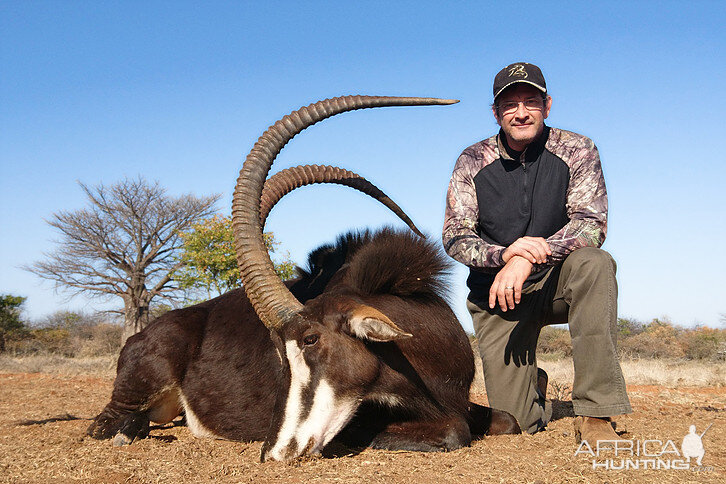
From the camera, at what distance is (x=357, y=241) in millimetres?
5188

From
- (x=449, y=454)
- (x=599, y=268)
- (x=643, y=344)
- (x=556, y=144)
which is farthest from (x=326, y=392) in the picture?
(x=643, y=344)

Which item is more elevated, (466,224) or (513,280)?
(466,224)

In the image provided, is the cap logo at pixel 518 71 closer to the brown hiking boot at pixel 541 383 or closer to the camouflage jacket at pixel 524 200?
the camouflage jacket at pixel 524 200

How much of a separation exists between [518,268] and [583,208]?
874mm

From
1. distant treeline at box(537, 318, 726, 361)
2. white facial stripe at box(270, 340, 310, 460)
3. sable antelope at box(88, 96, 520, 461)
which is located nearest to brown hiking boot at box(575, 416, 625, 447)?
sable antelope at box(88, 96, 520, 461)

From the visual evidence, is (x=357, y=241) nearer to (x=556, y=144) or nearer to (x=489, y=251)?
(x=489, y=251)

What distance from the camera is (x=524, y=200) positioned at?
4.75 metres

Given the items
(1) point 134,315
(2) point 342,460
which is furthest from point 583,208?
(1) point 134,315

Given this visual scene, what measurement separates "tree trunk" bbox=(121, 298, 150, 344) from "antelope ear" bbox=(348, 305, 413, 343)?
25.2 m

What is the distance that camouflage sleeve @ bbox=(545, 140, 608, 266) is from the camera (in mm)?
4230

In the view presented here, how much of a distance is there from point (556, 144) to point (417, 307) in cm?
183

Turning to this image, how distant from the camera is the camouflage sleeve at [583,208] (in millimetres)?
4230

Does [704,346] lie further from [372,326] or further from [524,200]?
[372,326]

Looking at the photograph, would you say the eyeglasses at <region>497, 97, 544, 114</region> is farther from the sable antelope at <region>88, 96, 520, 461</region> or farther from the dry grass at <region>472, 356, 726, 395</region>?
the dry grass at <region>472, 356, 726, 395</region>
